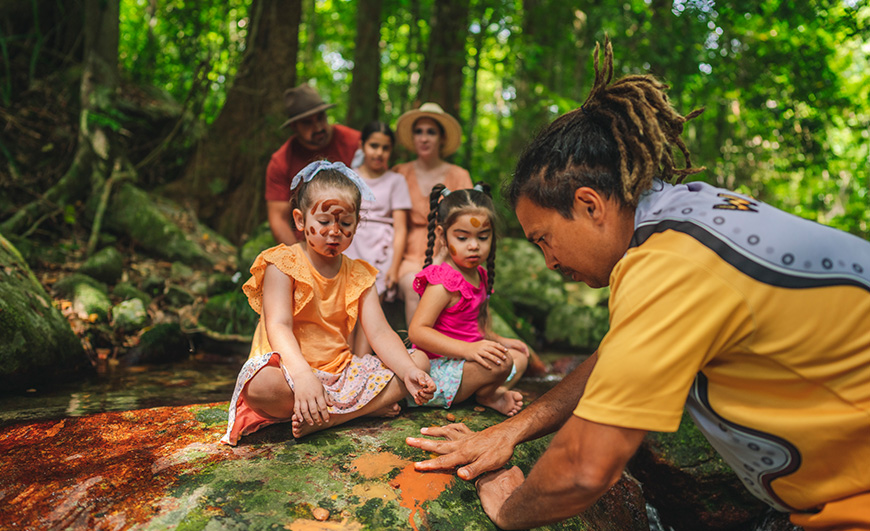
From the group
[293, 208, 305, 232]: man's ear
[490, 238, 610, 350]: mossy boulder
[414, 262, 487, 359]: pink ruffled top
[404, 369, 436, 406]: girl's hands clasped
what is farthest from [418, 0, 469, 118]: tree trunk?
[404, 369, 436, 406]: girl's hands clasped

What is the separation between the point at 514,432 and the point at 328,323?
110 cm

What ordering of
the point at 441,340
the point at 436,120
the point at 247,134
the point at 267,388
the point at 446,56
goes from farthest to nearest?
the point at 446,56 < the point at 247,134 < the point at 436,120 < the point at 441,340 < the point at 267,388

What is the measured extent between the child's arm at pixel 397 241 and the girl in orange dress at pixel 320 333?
4.58 feet

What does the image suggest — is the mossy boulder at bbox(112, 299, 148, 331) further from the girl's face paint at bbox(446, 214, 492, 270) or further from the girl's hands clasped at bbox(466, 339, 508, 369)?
the girl's hands clasped at bbox(466, 339, 508, 369)

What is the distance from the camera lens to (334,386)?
8.41ft

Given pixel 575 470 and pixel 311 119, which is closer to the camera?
pixel 575 470

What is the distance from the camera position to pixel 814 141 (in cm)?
787

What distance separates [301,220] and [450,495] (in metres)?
1.45

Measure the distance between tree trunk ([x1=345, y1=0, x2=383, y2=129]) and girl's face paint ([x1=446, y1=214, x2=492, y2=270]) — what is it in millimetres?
4802

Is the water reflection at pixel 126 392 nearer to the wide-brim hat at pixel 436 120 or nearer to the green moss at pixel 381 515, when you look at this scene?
the green moss at pixel 381 515

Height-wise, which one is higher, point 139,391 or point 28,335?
point 28,335

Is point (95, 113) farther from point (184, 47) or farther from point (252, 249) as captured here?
point (184, 47)

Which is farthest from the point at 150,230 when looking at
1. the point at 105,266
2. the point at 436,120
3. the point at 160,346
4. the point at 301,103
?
the point at 436,120

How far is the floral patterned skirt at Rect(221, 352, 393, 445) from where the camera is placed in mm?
2258
